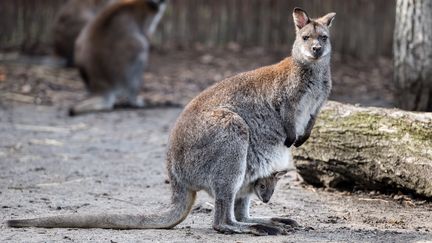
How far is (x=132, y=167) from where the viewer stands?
25.7ft

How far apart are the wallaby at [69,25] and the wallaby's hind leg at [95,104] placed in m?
2.21

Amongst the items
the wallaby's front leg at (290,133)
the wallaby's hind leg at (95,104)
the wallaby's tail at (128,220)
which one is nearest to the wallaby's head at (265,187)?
the wallaby's front leg at (290,133)

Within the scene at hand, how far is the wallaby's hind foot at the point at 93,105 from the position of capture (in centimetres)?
1026

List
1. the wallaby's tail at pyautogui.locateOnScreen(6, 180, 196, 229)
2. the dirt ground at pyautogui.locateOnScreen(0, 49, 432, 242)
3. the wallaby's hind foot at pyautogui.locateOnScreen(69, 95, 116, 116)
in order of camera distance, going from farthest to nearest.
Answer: the wallaby's hind foot at pyautogui.locateOnScreen(69, 95, 116, 116), the dirt ground at pyautogui.locateOnScreen(0, 49, 432, 242), the wallaby's tail at pyautogui.locateOnScreen(6, 180, 196, 229)

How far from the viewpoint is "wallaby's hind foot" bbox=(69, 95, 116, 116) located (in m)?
10.3

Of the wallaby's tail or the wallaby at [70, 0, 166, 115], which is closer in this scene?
the wallaby's tail

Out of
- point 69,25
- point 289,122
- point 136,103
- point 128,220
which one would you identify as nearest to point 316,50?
point 289,122

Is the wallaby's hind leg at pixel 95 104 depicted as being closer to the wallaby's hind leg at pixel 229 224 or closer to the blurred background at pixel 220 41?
the blurred background at pixel 220 41

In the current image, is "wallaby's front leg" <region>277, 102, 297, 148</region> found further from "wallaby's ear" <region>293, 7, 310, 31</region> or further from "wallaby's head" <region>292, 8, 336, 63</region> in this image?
"wallaby's ear" <region>293, 7, 310, 31</region>

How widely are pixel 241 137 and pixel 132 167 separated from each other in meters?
2.70

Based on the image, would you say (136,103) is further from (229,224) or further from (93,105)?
(229,224)

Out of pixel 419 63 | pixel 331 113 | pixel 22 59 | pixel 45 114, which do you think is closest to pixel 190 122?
pixel 331 113

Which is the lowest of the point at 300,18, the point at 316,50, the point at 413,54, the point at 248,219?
the point at 248,219

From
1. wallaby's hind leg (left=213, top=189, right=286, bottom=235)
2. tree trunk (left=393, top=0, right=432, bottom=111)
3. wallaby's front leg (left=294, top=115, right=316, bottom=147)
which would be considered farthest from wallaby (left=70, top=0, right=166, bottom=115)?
wallaby's hind leg (left=213, top=189, right=286, bottom=235)
